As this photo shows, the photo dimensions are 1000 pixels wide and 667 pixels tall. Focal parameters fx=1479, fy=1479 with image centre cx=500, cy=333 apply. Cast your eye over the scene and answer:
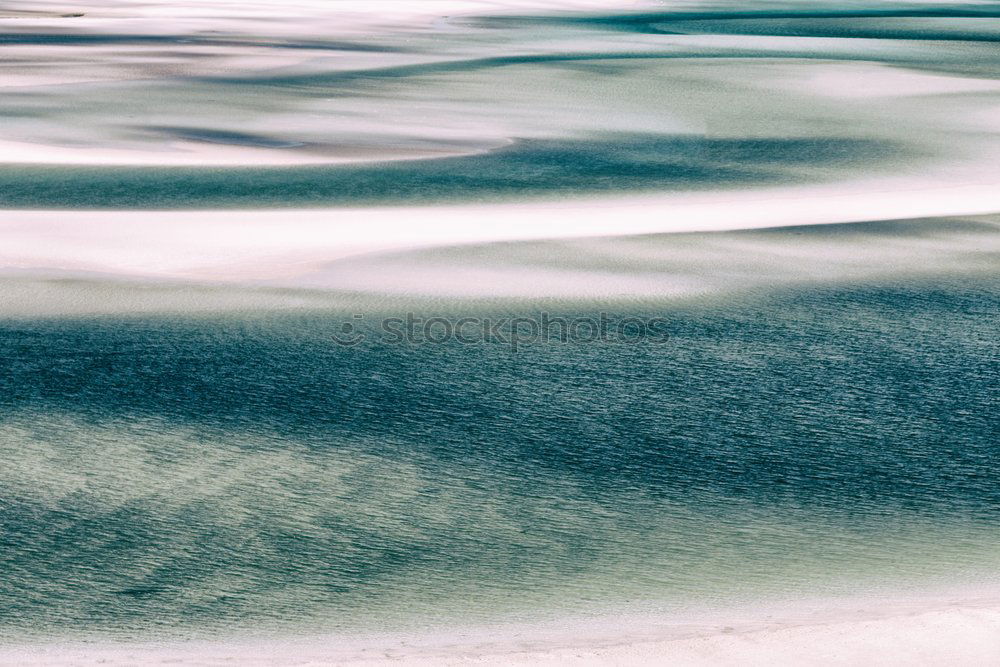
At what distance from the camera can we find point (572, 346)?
21.4ft

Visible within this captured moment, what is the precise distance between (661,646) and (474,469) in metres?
1.37

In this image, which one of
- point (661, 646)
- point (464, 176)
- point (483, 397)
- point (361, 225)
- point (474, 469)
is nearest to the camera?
point (661, 646)

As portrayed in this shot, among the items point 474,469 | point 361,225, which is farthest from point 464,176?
point 474,469

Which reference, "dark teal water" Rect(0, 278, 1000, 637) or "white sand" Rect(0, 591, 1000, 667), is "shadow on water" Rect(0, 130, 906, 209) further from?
"white sand" Rect(0, 591, 1000, 667)

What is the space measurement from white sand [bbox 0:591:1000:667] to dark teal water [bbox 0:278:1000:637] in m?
0.11

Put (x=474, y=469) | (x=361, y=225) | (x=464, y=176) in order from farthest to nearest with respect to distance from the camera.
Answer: (x=464, y=176) < (x=361, y=225) < (x=474, y=469)

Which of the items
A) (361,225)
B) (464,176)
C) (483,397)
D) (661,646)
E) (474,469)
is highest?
(464,176)

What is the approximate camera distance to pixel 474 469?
16.4 feet

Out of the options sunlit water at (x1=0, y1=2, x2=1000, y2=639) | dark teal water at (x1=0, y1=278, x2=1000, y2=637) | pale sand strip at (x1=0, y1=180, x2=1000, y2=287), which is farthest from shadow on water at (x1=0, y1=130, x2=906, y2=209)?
dark teal water at (x1=0, y1=278, x2=1000, y2=637)

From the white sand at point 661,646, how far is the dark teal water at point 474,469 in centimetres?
11

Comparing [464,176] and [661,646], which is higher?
[464,176]

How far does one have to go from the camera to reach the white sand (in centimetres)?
368

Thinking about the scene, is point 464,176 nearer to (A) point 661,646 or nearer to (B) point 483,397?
(B) point 483,397

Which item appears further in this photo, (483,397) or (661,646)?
(483,397)
